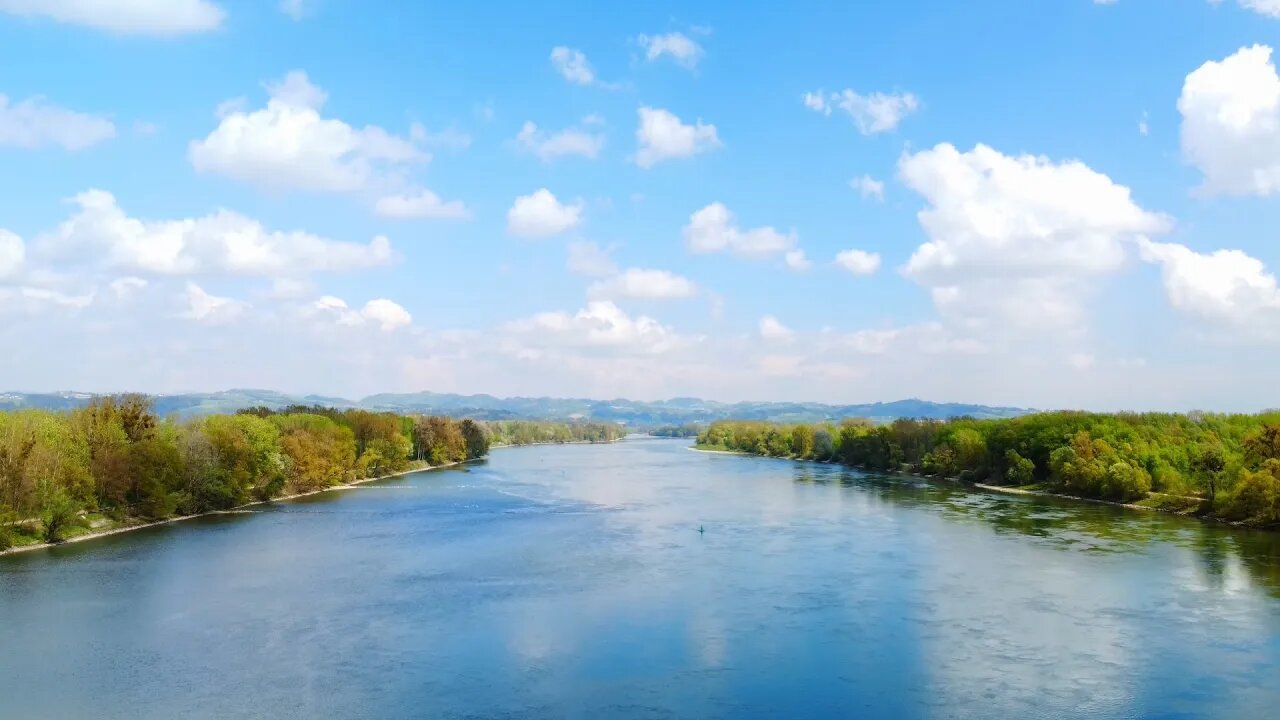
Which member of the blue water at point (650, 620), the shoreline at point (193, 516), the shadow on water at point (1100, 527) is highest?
the shadow on water at point (1100, 527)

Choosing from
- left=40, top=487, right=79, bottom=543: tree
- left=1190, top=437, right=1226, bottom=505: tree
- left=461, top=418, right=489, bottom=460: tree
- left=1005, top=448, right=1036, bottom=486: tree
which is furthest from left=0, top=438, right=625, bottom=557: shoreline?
left=1190, top=437, right=1226, bottom=505: tree

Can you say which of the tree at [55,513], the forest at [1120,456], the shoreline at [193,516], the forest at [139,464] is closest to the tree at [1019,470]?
the forest at [1120,456]

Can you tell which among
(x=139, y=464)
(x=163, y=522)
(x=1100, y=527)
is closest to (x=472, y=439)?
(x=163, y=522)

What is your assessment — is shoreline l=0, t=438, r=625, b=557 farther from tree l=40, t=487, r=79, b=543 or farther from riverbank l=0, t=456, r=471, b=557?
tree l=40, t=487, r=79, b=543

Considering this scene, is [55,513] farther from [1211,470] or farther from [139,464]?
[1211,470]

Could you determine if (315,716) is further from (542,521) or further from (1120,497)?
(1120,497)

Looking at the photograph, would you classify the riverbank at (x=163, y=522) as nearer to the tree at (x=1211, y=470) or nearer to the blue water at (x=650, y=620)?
the blue water at (x=650, y=620)
